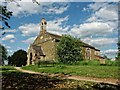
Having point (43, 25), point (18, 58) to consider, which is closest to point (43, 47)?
point (43, 25)

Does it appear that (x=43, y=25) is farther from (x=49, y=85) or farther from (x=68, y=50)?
(x=49, y=85)

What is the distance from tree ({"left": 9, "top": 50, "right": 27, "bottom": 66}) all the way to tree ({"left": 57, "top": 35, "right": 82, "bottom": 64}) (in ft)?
53.0

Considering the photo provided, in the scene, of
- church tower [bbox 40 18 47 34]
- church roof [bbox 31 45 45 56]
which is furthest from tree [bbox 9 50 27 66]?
church tower [bbox 40 18 47 34]

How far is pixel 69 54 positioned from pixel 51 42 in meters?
13.4

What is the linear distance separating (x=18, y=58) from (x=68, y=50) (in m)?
18.7

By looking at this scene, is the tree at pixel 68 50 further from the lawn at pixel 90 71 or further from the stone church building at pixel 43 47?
the lawn at pixel 90 71

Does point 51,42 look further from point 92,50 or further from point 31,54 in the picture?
point 92,50

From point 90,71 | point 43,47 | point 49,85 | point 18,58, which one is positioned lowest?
point 49,85

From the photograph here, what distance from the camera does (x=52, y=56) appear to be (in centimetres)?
6662

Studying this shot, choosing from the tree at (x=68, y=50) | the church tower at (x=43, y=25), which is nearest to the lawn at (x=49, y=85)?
the tree at (x=68, y=50)

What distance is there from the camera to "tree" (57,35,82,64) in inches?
2168

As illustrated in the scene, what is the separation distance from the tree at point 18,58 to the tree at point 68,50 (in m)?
16.2

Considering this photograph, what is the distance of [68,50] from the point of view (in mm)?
55062

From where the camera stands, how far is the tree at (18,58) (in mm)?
67750
